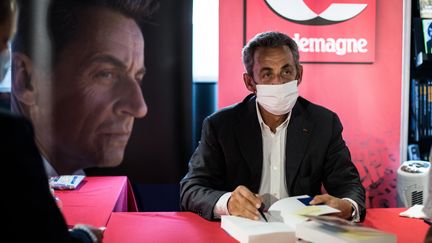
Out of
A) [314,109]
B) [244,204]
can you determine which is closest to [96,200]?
[244,204]

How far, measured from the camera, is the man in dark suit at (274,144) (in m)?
1.96

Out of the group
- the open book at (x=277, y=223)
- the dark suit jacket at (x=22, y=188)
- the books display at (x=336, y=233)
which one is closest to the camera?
the dark suit jacket at (x=22, y=188)

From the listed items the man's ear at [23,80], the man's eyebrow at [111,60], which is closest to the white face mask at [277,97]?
the man's eyebrow at [111,60]

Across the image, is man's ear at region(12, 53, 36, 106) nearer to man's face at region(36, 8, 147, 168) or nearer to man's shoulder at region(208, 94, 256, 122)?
man's face at region(36, 8, 147, 168)

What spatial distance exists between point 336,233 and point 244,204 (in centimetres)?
39

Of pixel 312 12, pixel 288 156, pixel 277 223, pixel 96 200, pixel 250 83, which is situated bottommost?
pixel 96 200

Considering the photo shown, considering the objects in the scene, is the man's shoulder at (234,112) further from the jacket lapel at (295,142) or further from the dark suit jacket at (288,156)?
the jacket lapel at (295,142)

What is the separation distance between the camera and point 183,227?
1.50 metres

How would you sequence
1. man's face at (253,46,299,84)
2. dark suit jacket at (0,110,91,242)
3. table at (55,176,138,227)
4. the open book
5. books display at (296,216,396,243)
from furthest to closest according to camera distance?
man's face at (253,46,299,84) → table at (55,176,138,227) → the open book → books display at (296,216,396,243) → dark suit jacket at (0,110,91,242)

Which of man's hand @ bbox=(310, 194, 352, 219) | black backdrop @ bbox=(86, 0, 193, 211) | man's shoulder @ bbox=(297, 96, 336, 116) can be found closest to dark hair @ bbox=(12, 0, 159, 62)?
black backdrop @ bbox=(86, 0, 193, 211)

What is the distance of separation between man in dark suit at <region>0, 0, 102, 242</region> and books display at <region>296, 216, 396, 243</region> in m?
0.68

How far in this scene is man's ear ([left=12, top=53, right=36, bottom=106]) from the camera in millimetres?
3123

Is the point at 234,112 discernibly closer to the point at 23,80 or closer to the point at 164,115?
the point at 164,115

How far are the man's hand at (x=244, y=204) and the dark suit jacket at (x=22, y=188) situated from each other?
0.79 meters
